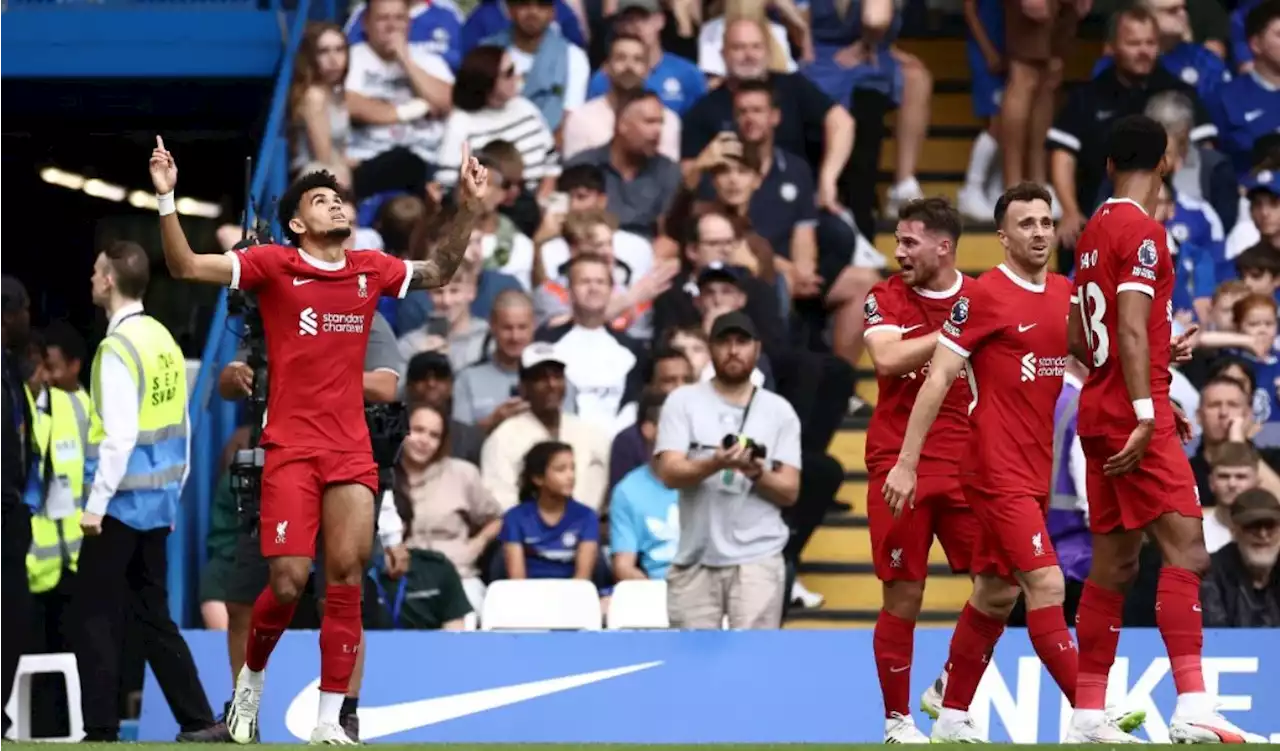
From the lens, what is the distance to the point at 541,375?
14.0 metres

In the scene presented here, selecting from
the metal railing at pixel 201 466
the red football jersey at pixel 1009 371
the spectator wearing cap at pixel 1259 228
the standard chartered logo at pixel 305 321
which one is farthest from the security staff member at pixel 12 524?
the spectator wearing cap at pixel 1259 228

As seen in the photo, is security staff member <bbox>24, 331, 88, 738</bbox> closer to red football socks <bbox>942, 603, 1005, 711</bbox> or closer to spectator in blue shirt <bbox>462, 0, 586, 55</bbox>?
spectator in blue shirt <bbox>462, 0, 586, 55</bbox>

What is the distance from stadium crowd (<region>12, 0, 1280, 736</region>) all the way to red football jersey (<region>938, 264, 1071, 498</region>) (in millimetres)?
2920

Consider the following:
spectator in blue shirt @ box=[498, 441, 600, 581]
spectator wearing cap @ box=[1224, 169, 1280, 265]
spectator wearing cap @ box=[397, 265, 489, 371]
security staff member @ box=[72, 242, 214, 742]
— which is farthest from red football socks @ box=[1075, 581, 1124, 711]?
spectator wearing cap @ box=[1224, 169, 1280, 265]

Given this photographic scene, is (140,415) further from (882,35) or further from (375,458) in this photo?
(882,35)

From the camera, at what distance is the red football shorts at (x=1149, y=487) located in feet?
30.4

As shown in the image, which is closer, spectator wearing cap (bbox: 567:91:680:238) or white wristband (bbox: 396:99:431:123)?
spectator wearing cap (bbox: 567:91:680:238)

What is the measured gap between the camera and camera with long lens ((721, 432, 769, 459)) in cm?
1237

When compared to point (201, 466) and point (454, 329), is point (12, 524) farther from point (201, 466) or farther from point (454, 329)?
point (454, 329)

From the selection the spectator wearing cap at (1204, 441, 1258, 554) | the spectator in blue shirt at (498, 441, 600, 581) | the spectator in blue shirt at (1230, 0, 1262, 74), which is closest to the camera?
the spectator in blue shirt at (498, 441, 600, 581)

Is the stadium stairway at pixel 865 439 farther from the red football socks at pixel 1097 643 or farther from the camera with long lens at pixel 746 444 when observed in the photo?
the red football socks at pixel 1097 643

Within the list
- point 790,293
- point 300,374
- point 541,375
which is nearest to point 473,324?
point 541,375

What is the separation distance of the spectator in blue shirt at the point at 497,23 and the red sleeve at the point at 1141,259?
7379 millimetres

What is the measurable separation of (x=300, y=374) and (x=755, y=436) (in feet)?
11.5
